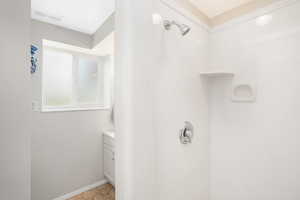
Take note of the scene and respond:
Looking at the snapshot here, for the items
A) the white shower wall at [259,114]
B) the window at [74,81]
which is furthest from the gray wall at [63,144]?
the white shower wall at [259,114]

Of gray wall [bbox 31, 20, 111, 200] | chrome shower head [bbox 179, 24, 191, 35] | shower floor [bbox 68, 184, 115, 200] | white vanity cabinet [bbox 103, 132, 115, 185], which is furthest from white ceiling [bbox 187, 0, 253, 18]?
shower floor [bbox 68, 184, 115, 200]

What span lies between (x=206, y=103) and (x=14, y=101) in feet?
5.55

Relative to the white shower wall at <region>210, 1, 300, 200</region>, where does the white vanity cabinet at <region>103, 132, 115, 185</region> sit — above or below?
below

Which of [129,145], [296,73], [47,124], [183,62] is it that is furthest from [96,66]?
[296,73]

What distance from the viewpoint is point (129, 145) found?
30.7 inches

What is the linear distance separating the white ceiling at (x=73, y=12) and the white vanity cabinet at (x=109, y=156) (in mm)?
1689

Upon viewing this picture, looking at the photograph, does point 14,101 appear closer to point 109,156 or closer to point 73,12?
point 73,12

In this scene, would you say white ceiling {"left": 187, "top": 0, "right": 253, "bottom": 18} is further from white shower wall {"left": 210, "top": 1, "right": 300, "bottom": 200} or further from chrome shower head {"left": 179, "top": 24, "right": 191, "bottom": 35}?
chrome shower head {"left": 179, "top": 24, "right": 191, "bottom": 35}

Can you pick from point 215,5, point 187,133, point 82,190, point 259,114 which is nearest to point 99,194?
point 82,190

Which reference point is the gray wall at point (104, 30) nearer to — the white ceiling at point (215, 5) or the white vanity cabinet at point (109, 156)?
the white ceiling at point (215, 5)

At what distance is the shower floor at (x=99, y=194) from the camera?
75.7 inches

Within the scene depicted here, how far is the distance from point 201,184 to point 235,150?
0.50 meters

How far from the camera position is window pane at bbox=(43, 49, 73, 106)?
193cm

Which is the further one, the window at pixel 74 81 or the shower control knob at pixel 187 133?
the window at pixel 74 81
